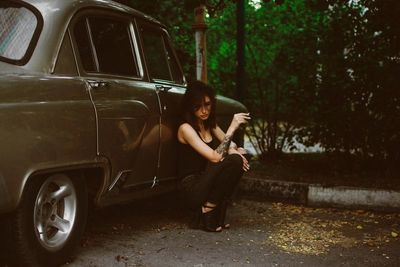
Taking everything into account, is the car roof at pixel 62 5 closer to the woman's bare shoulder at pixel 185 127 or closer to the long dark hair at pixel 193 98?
the long dark hair at pixel 193 98

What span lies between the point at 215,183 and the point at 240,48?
11.4 ft

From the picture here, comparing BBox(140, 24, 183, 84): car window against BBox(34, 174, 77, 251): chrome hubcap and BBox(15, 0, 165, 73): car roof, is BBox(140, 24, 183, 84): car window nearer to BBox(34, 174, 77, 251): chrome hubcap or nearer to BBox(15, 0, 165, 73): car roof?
BBox(15, 0, 165, 73): car roof

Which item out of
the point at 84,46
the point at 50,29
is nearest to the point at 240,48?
the point at 84,46

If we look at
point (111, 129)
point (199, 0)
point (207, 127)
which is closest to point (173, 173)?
point (207, 127)

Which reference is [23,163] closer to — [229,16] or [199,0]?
[199,0]

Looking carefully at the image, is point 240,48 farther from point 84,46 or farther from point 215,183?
point 84,46

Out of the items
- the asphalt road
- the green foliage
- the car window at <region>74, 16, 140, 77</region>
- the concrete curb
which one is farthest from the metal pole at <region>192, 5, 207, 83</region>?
the car window at <region>74, 16, 140, 77</region>

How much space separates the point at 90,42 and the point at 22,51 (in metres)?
0.64

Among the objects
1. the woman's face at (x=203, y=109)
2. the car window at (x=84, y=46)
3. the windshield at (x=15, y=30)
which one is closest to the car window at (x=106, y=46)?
the car window at (x=84, y=46)

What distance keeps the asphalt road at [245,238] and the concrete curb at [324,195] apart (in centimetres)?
15

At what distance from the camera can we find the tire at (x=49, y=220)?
12.7 ft

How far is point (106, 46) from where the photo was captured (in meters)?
4.87

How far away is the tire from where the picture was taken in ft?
12.7

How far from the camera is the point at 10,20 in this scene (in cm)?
420
